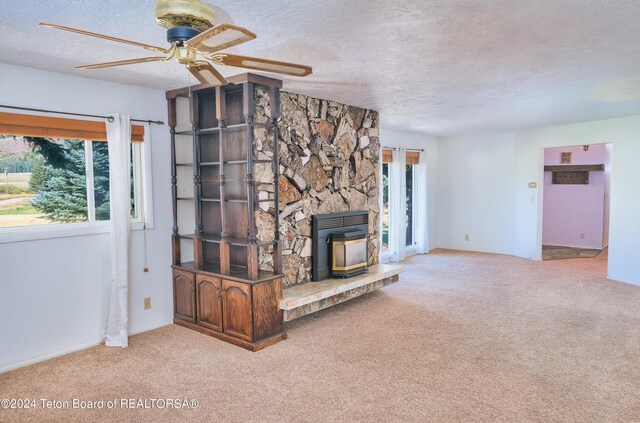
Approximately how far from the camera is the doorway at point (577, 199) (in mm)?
8289

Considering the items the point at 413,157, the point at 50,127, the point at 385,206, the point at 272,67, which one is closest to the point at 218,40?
the point at 272,67

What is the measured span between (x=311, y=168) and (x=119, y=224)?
200cm

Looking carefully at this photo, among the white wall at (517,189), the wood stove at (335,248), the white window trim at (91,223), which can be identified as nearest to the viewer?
the white window trim at (91,223)

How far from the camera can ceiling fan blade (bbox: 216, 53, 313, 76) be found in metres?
2.02

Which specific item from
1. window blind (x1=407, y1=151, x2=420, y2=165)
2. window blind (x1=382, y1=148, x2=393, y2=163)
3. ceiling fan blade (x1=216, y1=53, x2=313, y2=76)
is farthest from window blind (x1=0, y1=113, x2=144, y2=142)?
window blind (x1=407, y1=151, x2=420, y2=165)

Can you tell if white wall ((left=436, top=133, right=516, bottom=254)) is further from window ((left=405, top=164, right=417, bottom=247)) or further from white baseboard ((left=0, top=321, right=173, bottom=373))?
white baseboard ((left=0, top=321, right=173, bottom=373))

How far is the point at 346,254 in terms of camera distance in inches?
187

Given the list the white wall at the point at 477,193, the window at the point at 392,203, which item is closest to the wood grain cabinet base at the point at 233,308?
the window at the point at 392,203

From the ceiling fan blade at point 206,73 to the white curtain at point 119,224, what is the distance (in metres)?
1.76

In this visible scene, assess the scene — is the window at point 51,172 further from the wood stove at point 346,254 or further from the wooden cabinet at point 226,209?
the wood stove at point 346,254

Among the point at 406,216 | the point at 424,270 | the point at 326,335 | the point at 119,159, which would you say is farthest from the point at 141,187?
the point at 406,216

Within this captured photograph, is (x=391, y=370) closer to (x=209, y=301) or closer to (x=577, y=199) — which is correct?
(x=209, y=301)

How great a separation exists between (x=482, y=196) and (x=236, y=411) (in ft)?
22.4

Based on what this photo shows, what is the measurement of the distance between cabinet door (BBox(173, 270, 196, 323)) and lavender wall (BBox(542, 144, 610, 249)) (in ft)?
25.2
